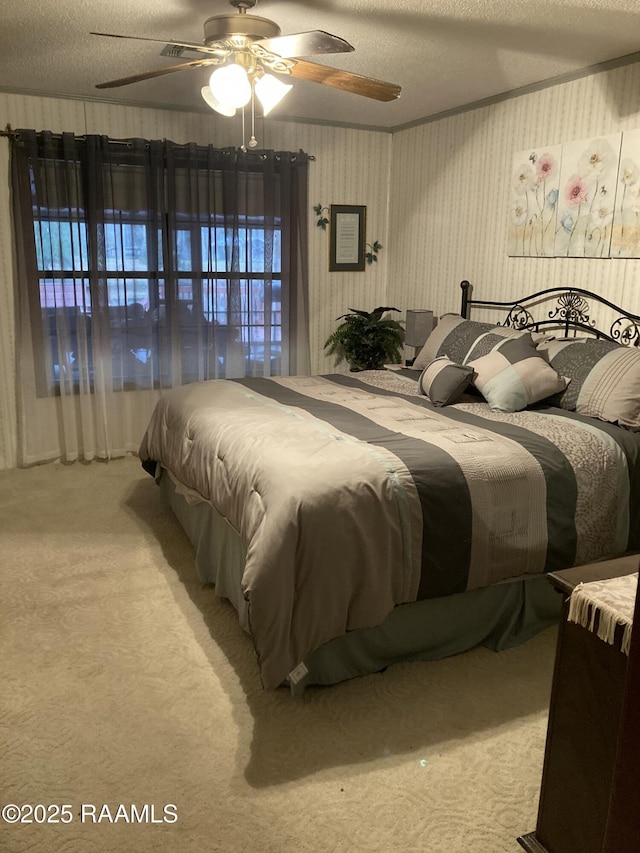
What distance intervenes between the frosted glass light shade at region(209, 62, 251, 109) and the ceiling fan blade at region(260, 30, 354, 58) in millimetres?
139

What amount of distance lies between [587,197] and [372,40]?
141 cm

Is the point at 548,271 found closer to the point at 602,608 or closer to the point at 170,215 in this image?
the point at 170,215

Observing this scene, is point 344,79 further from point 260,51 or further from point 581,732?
point 581,732

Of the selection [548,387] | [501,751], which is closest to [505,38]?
[548,387]

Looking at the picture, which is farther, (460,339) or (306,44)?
(460,339)

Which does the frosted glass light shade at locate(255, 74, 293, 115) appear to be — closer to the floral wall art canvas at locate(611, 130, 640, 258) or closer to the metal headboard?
the floral wall art canvas at locate(611, 130, 640, 258)

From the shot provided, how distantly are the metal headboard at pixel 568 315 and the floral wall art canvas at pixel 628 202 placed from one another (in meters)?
0.30

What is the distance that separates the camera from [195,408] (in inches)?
127

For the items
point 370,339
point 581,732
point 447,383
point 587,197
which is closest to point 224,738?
point 581,732

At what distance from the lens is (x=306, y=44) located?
2.48 meters

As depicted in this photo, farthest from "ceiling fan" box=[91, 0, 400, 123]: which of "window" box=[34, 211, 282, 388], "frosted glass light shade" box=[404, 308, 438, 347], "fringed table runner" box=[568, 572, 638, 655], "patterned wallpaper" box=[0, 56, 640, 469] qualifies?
"fringed table runner" box=[568, 572, 638, 655]

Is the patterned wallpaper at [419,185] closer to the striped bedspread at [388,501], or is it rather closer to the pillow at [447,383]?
the pillow at [447,383]

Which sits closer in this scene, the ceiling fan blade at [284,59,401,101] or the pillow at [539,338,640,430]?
the ceiling fan blade at [284,59,401,101]

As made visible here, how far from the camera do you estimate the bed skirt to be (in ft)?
7.54
